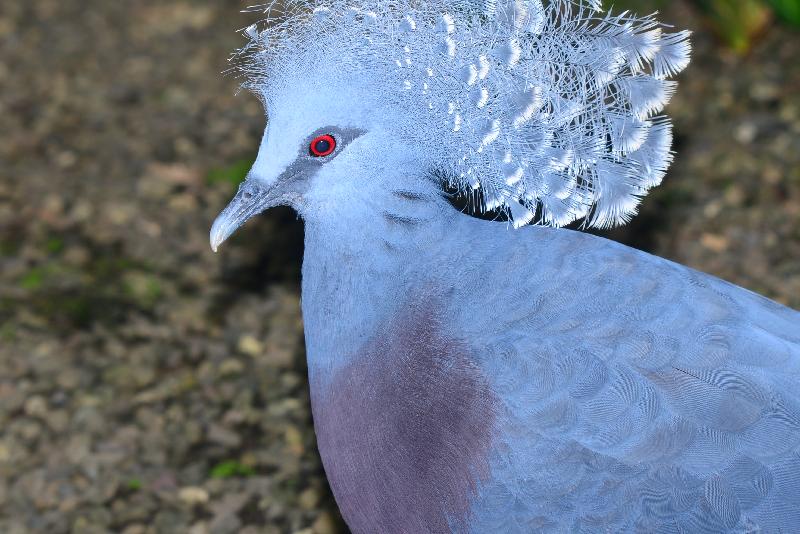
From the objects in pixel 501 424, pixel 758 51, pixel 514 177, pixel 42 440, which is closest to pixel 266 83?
pixel 514 177

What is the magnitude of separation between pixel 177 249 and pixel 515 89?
2468 mm

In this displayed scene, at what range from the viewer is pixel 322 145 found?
2311 millimetres

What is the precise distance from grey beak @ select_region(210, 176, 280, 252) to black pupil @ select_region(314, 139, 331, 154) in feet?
0.54

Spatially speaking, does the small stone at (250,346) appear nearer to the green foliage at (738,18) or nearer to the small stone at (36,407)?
the small stone at (36,407)

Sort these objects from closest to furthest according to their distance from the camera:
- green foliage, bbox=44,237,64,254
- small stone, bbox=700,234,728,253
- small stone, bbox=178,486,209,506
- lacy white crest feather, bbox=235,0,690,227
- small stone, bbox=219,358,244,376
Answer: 1. lacy white crest feather, bbox=235,0,690,227
2. small stone, bbox=178,486,209,506
3. small stone, bbox=219,358,244,376
4. small stone, bbox=700,234,728,253
5. green foliage, bbox=44,237,64,254

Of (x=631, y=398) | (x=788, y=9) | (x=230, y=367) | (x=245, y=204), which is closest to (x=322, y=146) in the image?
(x=245, y=204)

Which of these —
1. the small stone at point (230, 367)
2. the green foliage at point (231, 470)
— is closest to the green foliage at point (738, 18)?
the small stone at point (230, 367)

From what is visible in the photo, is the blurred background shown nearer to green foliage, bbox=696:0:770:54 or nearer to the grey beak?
green foliage, bbox=696:0:770:54

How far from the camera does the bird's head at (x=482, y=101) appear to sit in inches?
88.6

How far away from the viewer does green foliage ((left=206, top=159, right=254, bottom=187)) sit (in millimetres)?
4672

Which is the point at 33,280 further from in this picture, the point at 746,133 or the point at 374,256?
the point at 746,133

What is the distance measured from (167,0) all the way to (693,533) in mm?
4884

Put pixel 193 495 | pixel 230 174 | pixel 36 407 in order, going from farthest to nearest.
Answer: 1. pixel 230 174
2. pixel 36 407
3. pixel 193 495

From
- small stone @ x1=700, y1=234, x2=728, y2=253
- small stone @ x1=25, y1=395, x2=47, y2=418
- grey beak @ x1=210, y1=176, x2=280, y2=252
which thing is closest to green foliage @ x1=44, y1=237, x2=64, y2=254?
small stone @ x1=25, y1=395, x2=47, y2=418
